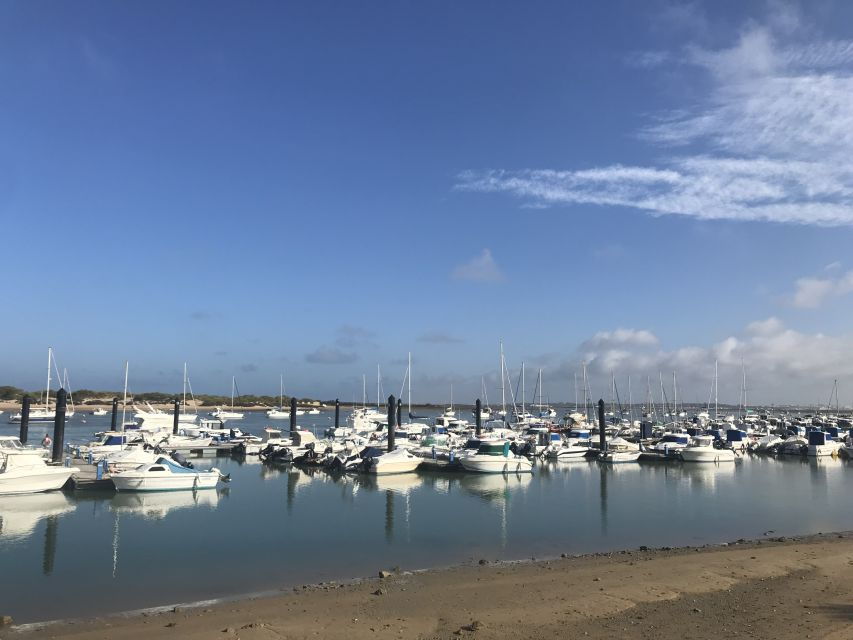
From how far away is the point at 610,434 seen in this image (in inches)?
2840

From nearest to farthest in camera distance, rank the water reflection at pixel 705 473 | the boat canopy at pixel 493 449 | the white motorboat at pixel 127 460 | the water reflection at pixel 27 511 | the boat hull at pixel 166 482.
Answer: the water reflection at pixel 27 511 < the boat hull at pixel 166 482 < the white motorboat at pixel 127 460 < the water reflection at pixel 705 473 < the boat canopy at pixel 493 449

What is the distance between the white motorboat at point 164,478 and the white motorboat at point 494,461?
16.4 meters

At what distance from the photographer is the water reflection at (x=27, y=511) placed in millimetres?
24953

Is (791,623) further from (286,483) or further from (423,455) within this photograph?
(423,455)

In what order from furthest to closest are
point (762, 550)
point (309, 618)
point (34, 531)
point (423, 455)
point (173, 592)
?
1. point (423, 455)
2. point (34, 531)
3. point (762, 550)
4. point (173, 592)
5. point (309, 618)

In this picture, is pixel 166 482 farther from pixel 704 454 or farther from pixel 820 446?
pixel 820 446

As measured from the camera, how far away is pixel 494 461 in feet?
145

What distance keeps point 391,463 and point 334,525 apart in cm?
1605

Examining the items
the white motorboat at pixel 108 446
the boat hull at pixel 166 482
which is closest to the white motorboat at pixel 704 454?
the boat hull at pixel 166 482


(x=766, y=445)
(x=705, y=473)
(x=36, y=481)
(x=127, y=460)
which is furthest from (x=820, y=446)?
(x=36, y=481)

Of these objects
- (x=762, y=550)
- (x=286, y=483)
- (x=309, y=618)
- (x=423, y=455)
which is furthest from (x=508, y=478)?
(x=309, y=618)

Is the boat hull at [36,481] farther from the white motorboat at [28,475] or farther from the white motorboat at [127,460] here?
the white motorboat at [127,460]

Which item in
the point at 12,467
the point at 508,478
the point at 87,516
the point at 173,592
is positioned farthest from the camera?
the point at 508,478

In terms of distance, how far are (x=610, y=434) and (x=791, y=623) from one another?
2391 inches
